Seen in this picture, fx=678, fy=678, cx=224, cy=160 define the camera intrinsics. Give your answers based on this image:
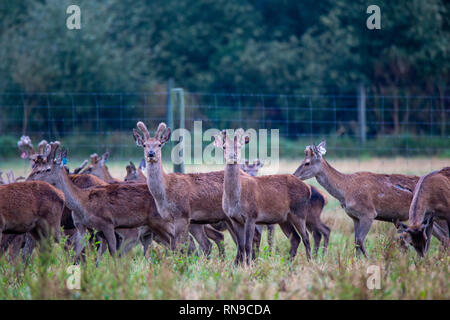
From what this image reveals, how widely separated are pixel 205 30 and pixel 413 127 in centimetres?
1867

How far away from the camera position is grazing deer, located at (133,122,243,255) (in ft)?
30.9

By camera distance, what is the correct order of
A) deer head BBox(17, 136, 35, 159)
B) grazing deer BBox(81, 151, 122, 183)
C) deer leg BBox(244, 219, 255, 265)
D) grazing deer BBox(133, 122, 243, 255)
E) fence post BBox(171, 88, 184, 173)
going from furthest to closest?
grazing deer BBox(81, 151, 122, 183) → fence post BBox(171, 88, 184, 173) → deer head BBox(17, 136, 35, 159) → grazing deer BBox(133, 122, 243, 255) → deer leg BBox(244, 219, 255, 265)

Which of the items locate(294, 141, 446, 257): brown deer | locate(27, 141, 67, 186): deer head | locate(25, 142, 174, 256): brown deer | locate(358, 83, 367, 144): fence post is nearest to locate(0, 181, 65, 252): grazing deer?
locate(25, 142, 174, 256): brown deer

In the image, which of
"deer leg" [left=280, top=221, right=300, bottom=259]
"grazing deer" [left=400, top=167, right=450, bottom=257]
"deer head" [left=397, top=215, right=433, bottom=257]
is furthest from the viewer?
"deer leg" [left=280, top=221, right=300, bottom=259]

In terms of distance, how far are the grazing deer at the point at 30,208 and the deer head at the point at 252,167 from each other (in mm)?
5514

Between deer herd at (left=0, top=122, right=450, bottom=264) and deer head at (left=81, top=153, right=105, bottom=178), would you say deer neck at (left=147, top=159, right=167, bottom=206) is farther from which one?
deer head at (left=81, top=153, right=105, bottom=178)

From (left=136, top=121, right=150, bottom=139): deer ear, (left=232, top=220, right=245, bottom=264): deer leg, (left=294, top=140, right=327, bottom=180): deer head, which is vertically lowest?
(left=232, top=220, right=245, bottom=264): deer leg

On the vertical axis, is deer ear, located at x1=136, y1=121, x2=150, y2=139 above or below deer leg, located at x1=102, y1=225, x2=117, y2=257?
above

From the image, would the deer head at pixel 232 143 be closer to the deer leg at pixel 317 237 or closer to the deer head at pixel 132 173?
the deer leg at pixel 317 237

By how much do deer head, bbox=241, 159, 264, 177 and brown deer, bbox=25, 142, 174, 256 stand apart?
429cm

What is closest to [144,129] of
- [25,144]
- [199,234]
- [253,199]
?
[253,199]

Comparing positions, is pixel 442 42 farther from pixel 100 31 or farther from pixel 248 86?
pixel 100 31
